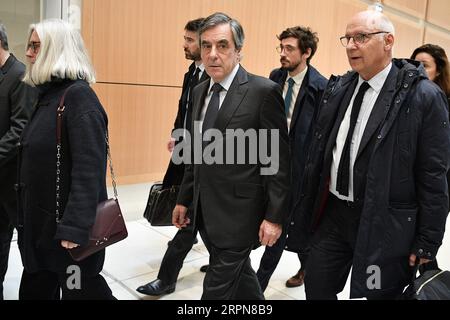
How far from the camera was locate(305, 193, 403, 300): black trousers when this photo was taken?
1839mm

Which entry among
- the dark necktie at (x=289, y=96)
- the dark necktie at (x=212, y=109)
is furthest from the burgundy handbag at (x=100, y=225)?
the dark necktie at (x=289, y=96)

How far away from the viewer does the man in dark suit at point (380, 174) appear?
1.62 metres

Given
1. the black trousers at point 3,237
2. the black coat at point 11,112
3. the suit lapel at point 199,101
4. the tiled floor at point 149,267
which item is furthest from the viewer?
the tiled floor at point 149,267

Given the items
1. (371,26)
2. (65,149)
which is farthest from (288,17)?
(65,149)

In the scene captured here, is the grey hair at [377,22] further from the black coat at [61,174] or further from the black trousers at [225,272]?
the black coat at [61,174]

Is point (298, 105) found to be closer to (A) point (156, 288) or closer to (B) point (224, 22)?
(B) point (224, 22)

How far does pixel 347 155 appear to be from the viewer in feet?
5.87

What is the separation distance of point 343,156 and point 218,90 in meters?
0.63

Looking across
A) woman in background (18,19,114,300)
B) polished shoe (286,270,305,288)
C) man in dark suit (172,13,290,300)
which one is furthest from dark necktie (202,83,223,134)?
polished shoe (286,270,305,288)

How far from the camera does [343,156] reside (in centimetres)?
180

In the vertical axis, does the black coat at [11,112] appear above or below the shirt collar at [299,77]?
below

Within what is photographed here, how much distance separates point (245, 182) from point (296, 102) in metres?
1.12

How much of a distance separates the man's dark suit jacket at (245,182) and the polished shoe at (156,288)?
101 centimetres
